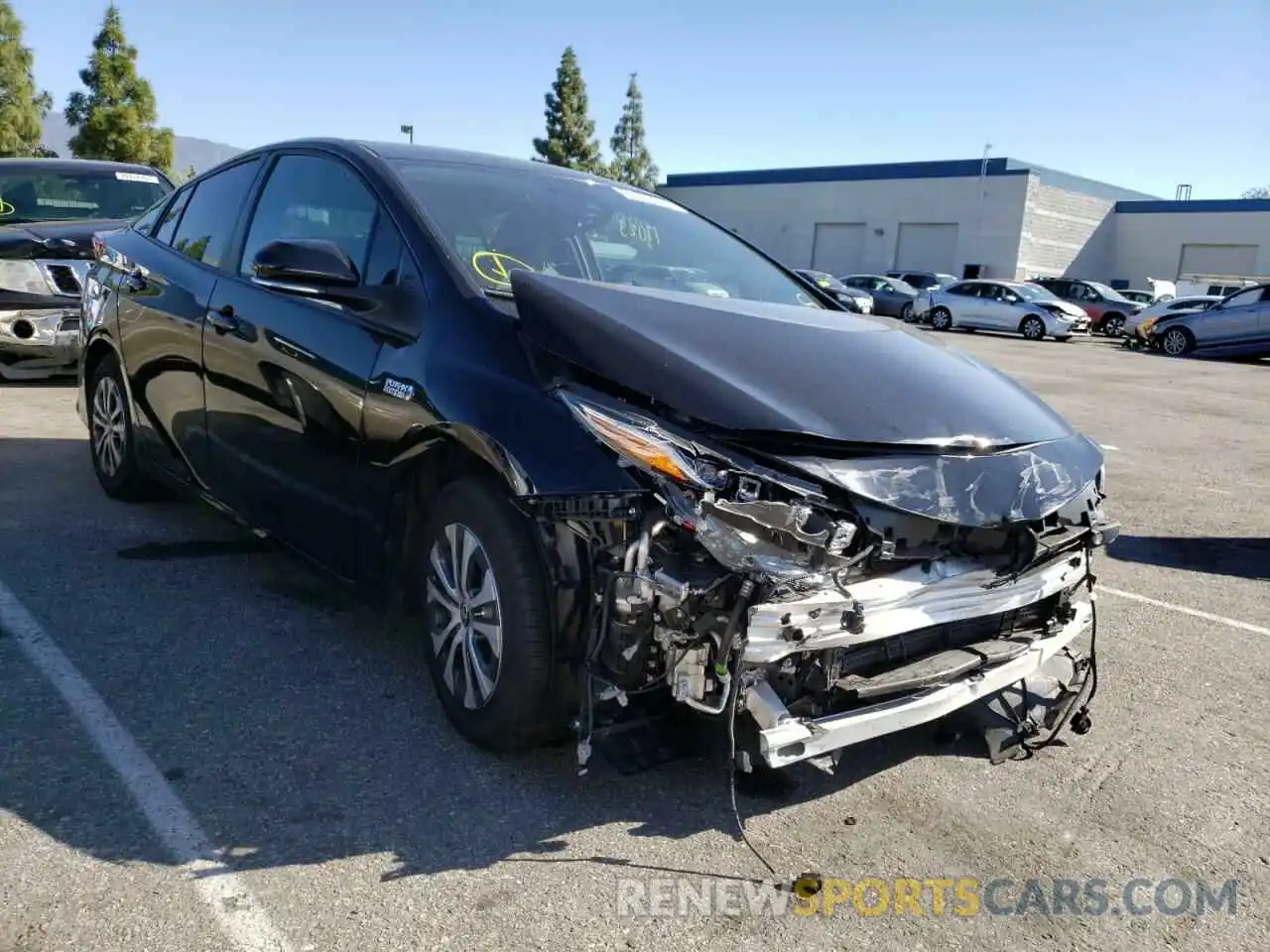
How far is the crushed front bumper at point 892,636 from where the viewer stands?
2477mm

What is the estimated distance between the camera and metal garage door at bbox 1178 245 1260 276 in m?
46.5

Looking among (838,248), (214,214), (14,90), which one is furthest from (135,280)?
(838,248)

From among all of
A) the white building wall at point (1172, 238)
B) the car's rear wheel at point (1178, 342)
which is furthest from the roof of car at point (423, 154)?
the white building wall at point (1172, 238)

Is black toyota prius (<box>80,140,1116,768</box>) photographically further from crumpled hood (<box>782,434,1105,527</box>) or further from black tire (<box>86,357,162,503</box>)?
black tire (<box>86,357,162,503</box>)

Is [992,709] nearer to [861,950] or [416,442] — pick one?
[861,950]

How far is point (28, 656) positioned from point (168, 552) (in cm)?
116

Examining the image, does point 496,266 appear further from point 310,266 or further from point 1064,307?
point 1064,307

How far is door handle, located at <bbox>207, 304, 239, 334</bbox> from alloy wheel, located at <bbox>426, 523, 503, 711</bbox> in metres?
1.52

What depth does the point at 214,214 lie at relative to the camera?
4617mm

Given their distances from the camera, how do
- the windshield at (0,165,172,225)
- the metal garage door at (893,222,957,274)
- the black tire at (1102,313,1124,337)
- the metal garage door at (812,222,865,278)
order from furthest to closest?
the metal garage door at (812,222,865,278)
the metal garage door at (893,222,957,274)
the black tire at (1102,313,1124,337)
the windshield at (0,165,172,225)

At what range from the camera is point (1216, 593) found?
518 centimetres

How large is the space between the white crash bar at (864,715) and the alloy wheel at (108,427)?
3985 mm

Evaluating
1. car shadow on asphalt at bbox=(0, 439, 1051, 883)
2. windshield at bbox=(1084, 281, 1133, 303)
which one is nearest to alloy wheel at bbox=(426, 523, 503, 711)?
car shadow on asphalt at bbox=(0, 439, 1051, 883)

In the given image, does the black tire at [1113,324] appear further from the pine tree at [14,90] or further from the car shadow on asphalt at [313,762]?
the pine tree at [14,90]
